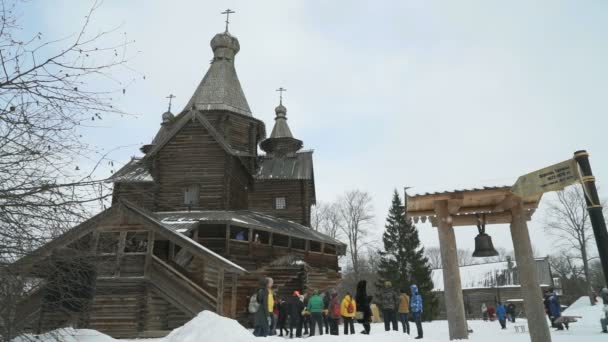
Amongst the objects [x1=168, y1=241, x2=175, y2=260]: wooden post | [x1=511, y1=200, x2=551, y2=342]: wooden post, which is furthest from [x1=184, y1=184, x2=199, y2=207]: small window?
[x1=511, y1=200, x2=551, y2=342]: wooden post

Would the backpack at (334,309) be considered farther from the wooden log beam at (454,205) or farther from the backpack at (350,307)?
the wooden log beam at (454,205)

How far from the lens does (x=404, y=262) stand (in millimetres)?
37750

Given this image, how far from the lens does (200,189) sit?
73.4 feet

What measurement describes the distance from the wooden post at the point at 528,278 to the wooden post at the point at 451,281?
1074 millimetres

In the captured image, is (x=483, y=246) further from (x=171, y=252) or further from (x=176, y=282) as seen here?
(x=171, y=252)

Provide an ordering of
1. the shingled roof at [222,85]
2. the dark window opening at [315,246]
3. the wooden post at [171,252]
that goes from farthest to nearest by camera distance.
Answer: the shingled roof at [222,85] < the dark window opening at [315,246] < the wooden post at [171,252]

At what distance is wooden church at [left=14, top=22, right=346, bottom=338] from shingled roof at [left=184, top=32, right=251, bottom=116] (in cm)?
10

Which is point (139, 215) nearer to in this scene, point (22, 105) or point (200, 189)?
point (200, 189)

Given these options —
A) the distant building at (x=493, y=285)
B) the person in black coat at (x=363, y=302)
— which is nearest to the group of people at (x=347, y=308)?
the person in black coat at (x=363, y=302)

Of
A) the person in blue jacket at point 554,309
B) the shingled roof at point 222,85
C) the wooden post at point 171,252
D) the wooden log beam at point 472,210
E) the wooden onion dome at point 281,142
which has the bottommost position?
the person in blue jacket at point 554,309

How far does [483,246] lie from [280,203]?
20388 millimetres

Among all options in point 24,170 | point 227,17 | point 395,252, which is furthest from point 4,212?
point 395,252

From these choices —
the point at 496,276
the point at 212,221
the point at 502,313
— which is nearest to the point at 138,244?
the point at 212,221

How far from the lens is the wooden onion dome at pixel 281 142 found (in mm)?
31016
